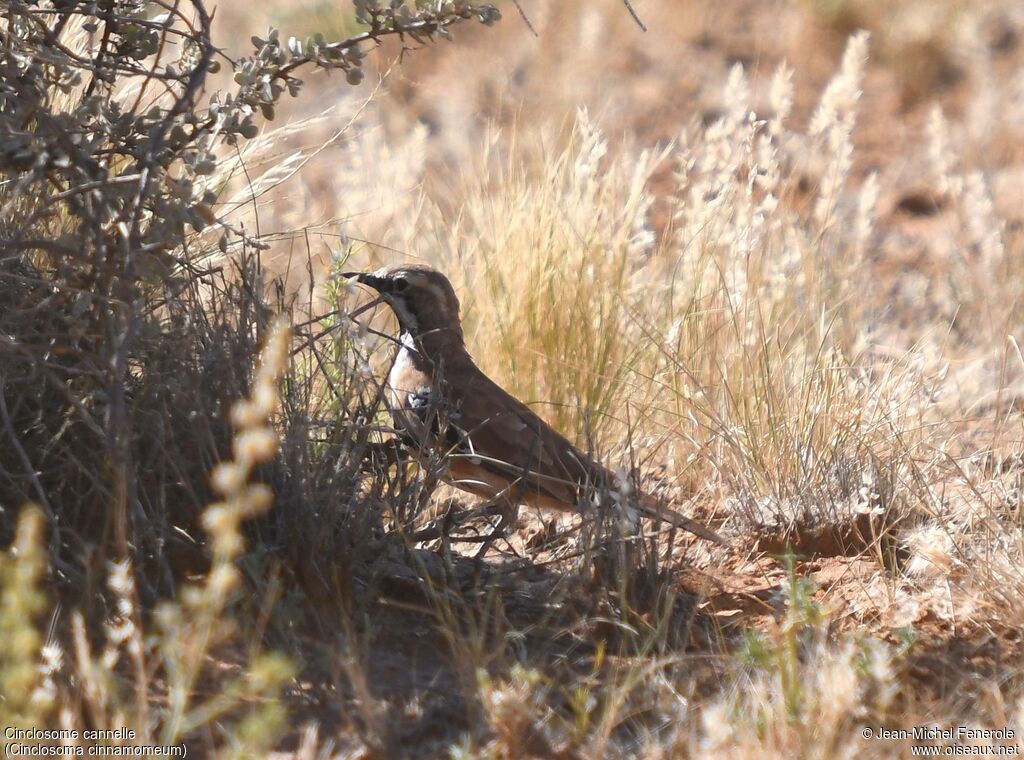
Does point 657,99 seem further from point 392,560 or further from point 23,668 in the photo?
point 23,668

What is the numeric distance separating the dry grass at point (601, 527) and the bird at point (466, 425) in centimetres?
15

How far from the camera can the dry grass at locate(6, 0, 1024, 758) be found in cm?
282

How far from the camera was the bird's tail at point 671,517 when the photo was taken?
3.86 m

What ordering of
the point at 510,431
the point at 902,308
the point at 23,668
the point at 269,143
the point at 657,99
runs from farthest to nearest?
1. the point at 657,99
2. the point at 902,308
3. the point at 269,143
4. the point at 510,431
5. the point at 23,668

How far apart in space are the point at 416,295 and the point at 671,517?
1.45 meters

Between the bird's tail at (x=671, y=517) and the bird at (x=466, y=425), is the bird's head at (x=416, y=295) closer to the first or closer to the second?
the bird at (x=466, y=425)

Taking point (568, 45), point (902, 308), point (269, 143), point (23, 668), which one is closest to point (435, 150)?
point (568, 45)

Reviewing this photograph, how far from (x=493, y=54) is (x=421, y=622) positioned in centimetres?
990

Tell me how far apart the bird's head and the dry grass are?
0.27 meters

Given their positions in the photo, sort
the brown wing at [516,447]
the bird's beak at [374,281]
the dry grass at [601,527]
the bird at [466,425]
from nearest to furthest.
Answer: the dry grass at [601,527]
the bird at [466,425]
the brown wing at [516,447]
the bird's beak at [374,281]

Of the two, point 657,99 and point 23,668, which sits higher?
point 657,99

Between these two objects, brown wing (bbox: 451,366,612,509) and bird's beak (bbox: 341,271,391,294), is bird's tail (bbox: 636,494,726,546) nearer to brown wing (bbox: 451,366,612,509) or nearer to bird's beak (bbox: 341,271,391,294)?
brown wing (bbox: 451,366,612,509)

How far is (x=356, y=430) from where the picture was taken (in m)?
3.70

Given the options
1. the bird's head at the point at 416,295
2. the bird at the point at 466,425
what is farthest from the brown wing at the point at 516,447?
the bird's head at the point at 416,295
